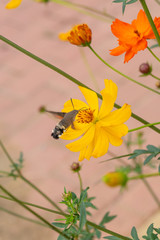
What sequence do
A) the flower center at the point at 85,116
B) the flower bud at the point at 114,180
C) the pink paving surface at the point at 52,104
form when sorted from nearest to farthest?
the flower bud at the point at 114,180
the flower center at the point at 85,116
the pink paving surface at the point at 52,104

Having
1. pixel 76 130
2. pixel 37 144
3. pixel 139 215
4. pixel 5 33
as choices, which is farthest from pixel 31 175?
pixel 5 33

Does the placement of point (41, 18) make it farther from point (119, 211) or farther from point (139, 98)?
point (119, 211)

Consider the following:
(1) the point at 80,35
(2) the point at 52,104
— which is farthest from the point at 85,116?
(2) the point at 52,104

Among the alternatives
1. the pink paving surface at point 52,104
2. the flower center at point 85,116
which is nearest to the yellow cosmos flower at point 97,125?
the flower center at point 85,116

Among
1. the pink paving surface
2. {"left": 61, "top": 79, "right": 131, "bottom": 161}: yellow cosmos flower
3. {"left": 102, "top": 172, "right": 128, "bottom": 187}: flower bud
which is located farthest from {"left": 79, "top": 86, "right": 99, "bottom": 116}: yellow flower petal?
the pink paving surface

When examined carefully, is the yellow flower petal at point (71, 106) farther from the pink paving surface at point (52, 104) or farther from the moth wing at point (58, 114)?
the pink paving surface at point (52, 104)

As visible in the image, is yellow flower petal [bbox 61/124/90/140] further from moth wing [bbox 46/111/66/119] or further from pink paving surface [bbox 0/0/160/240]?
pink paving surface [bbox 0/0/160/240]

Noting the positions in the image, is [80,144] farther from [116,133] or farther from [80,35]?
[80,35]

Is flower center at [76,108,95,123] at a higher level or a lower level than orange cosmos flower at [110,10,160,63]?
lower
